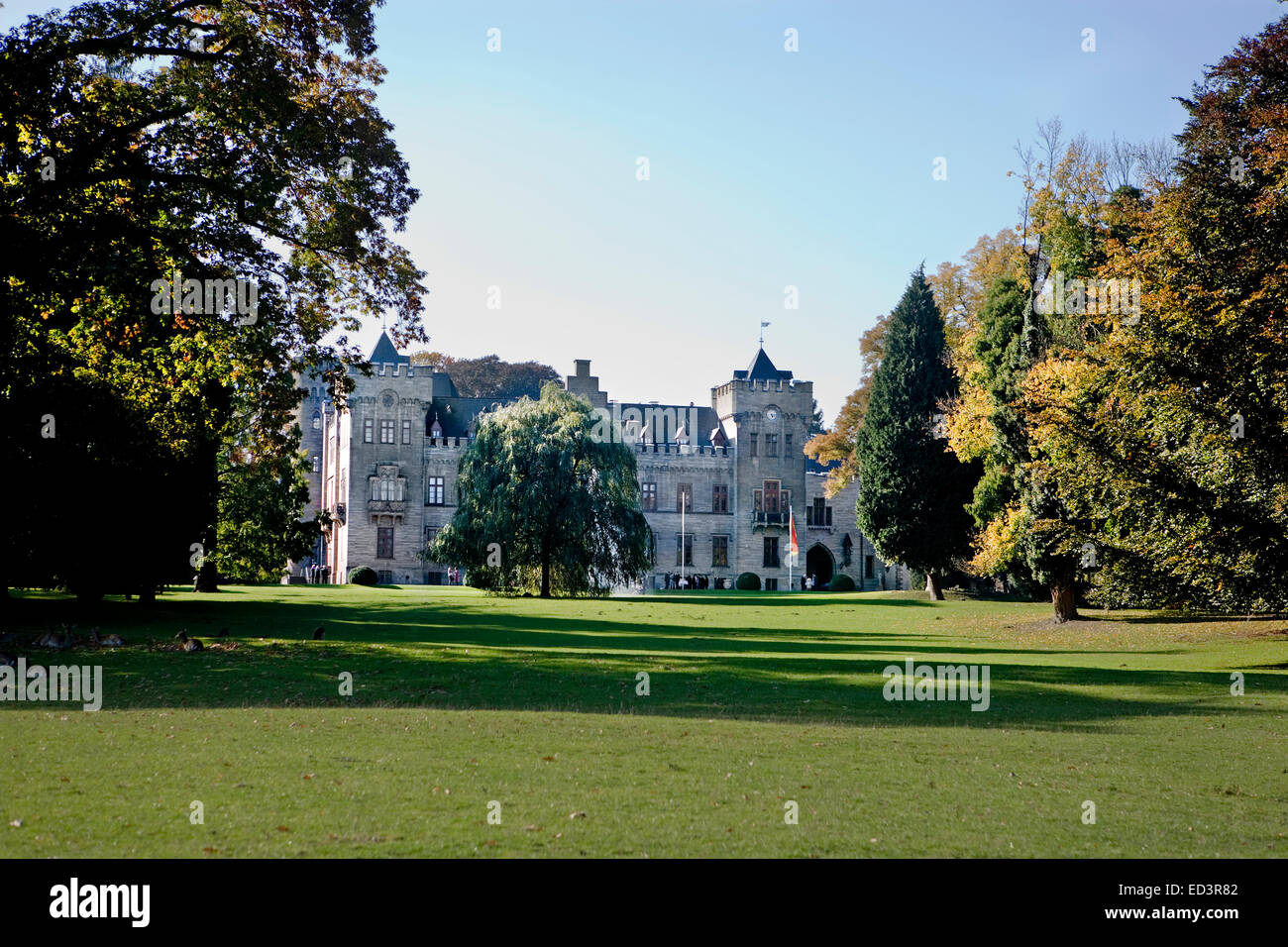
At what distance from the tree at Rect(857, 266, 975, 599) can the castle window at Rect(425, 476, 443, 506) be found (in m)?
28.5

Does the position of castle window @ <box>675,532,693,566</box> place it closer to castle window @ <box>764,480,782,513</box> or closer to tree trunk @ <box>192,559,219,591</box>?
castle window @ <box>764,480,782,513</box>

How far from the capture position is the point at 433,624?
87.1 ft

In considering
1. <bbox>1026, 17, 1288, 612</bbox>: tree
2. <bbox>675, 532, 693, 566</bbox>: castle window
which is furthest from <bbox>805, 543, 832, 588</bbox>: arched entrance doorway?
<bbox>1026, 17, 1288, 612</bbox>: tree

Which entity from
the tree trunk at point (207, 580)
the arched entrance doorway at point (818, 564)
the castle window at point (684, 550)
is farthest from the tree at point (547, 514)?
the arched entrance doorway at point (818, 564)

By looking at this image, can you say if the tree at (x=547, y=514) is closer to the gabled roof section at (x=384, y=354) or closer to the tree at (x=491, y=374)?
the gabled roof section at (x=384, y=354)

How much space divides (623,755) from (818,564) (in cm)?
6195

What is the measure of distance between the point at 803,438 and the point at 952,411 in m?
29.0

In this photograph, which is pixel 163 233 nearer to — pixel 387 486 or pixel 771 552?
pixel 387 486

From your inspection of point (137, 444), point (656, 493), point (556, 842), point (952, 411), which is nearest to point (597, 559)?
point (952, 411)

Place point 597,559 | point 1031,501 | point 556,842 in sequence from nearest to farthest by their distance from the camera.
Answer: point 556,842, point 1031,501, point 597,559

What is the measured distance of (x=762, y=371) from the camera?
73.1m

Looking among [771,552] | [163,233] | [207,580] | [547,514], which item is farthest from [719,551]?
[163,233]

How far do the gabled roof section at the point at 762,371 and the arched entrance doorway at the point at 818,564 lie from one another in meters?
11.3
